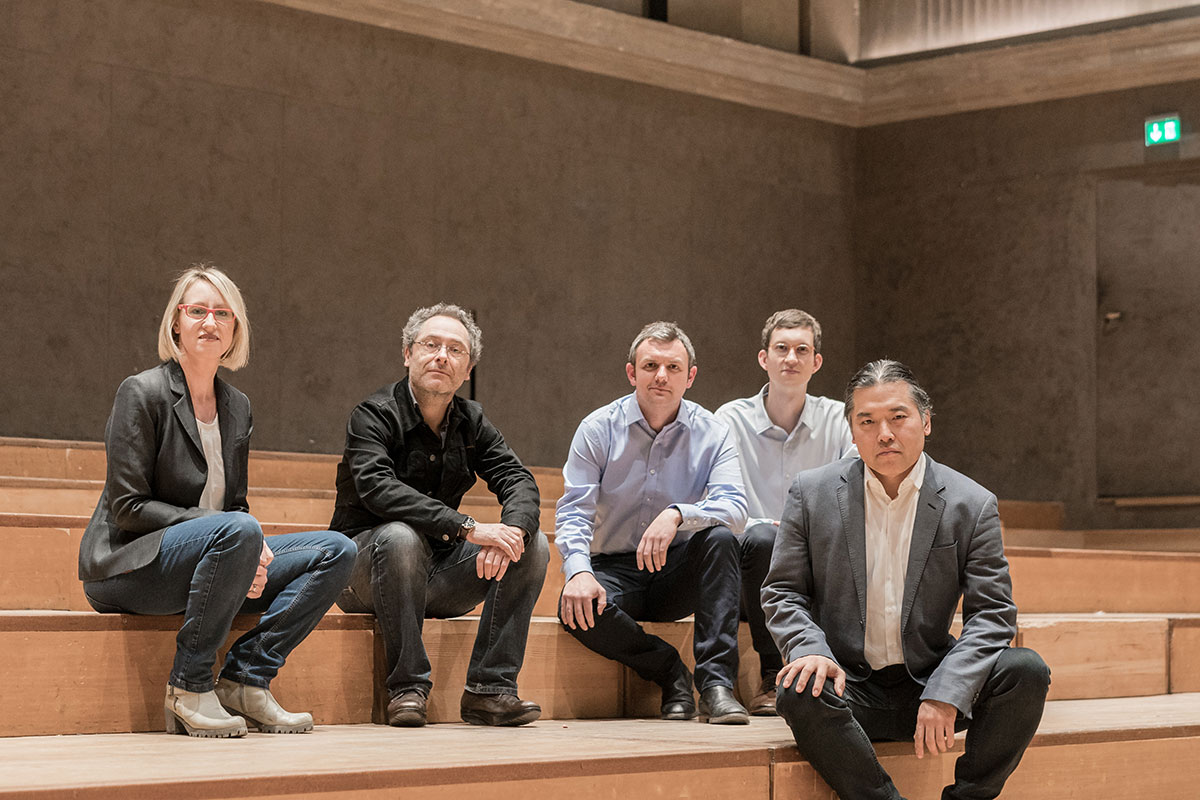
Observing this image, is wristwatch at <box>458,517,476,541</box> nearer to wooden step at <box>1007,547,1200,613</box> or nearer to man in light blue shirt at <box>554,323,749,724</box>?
man in light blue shirt at <box>554,323,749,724</box>

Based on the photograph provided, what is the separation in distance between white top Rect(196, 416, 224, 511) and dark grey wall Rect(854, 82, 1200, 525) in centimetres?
449

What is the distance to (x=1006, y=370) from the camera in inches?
258

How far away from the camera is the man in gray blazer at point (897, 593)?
2.44 m

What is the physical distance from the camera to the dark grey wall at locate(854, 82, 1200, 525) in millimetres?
6352

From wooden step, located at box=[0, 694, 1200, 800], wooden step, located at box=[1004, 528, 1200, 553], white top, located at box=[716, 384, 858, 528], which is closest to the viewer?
wooden step, located at box=[0, 694, 1200, 800]

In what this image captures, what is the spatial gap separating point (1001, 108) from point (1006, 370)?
48.0 inches

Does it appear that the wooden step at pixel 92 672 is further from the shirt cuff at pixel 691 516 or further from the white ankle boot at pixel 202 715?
the shirt cuff at pixel 691 516

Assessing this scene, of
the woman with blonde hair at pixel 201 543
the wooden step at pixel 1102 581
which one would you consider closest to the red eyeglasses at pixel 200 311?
the woman with blonde hair at pixel 201 543

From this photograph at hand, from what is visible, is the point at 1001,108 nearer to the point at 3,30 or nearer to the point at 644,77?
the point at 644,77

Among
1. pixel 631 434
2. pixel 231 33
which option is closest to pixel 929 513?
pixel 631 434

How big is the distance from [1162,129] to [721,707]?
4258 mm

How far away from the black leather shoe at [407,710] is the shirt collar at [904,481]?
0.99 meters

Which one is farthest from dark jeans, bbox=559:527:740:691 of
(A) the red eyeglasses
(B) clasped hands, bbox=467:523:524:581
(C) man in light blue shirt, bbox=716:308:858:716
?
(A) the red eyeglasses

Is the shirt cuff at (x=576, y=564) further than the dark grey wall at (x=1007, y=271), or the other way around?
the dark grey wall at (x=1007, y=271)
